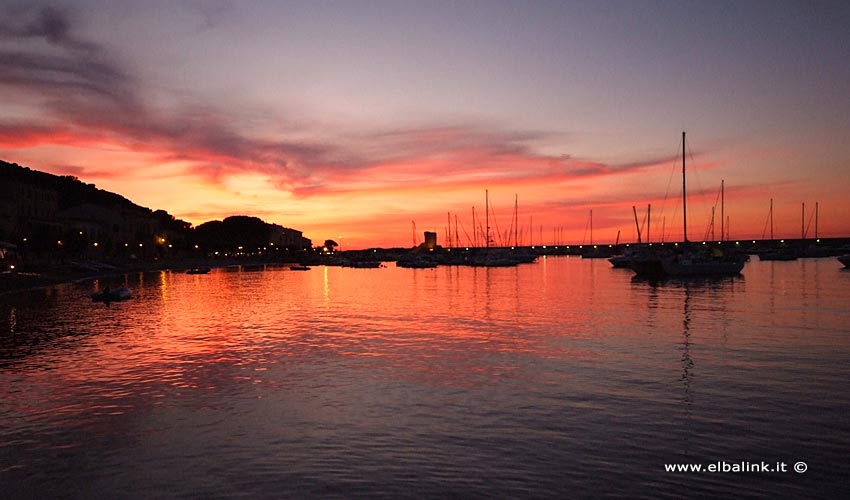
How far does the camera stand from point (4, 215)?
106 metres

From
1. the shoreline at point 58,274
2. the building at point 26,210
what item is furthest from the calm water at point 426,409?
the building at point 26,210

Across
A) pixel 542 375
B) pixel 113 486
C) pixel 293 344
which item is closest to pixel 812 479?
pixel 542 375

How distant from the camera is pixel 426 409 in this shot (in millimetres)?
18625

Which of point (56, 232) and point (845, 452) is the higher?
point (56, 232)

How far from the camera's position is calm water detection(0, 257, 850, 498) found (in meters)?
12.8

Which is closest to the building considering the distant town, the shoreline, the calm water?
the distant town

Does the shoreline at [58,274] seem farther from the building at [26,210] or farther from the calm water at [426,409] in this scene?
the calm water at [426,409]

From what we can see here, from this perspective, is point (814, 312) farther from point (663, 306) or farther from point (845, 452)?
point (845, 452)

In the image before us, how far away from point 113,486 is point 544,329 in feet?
95.6

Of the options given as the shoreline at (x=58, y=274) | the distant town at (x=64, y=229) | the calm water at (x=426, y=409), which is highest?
the distant town at (x=64, y=229)

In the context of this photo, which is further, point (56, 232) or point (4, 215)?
point (56, 232)

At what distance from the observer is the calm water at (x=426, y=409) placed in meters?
12.8

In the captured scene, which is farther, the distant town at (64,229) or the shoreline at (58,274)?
the distant town at (64,229)

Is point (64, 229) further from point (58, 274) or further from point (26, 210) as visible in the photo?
point (58, 274)
